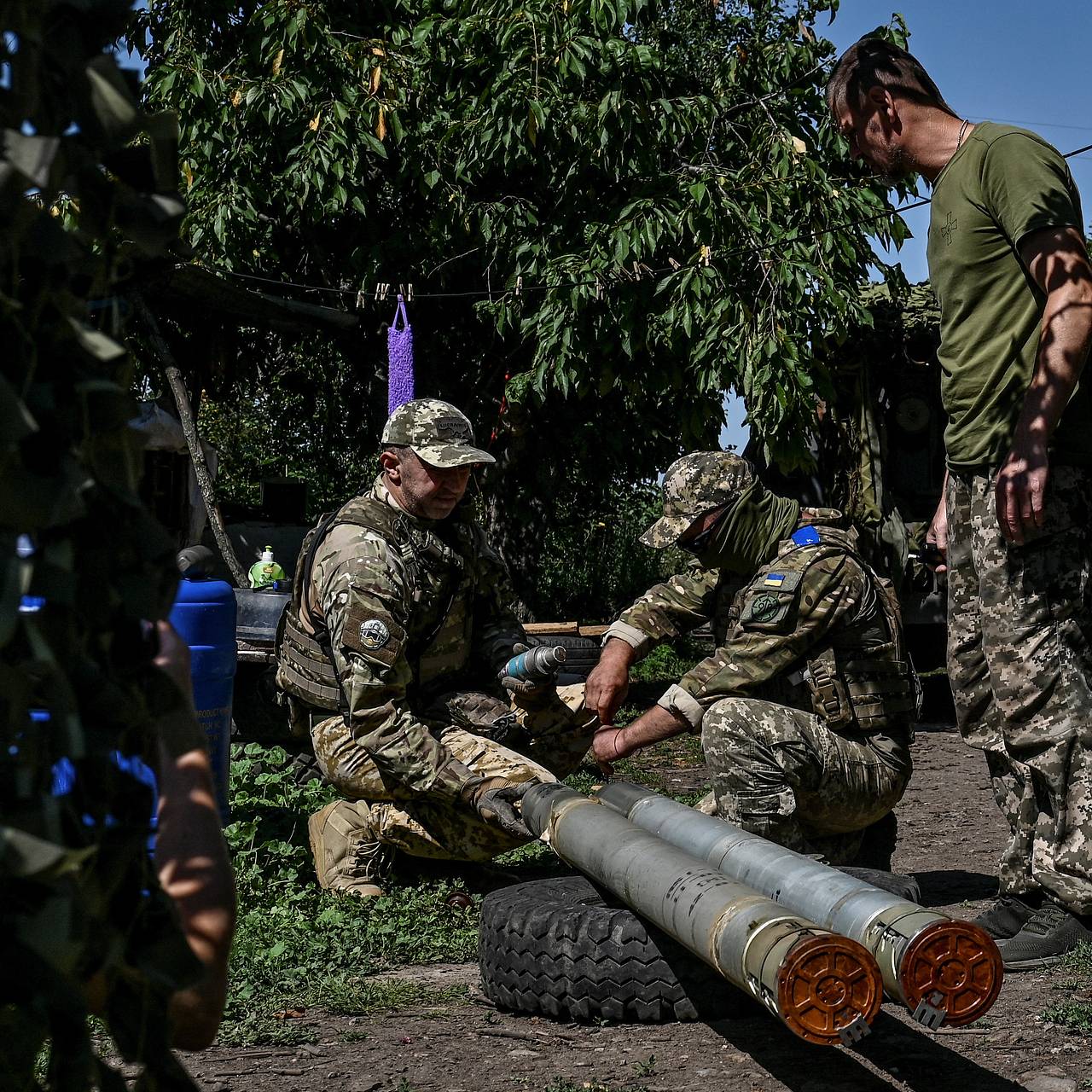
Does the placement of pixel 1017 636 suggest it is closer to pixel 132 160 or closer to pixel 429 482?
pixel 429 482

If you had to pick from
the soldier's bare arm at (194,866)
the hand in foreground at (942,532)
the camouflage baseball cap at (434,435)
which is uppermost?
the camouflage baseball cap at (434,435)

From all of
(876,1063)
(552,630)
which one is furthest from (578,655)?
(876,1063)

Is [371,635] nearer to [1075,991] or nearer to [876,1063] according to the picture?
[876,1063]

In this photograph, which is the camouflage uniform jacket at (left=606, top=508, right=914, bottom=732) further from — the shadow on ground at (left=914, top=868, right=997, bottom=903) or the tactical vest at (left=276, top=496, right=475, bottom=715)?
the tactical vest at (left=276, top=496, right=475, bottom=715)

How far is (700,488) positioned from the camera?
470cm

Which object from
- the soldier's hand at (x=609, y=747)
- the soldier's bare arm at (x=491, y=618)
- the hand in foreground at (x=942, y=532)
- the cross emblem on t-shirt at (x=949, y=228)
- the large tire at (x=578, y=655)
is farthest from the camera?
the large tire at (x=578, y=655)

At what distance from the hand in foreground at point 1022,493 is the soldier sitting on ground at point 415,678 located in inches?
68.9

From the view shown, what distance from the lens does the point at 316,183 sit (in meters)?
10.3

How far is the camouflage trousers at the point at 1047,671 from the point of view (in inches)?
141

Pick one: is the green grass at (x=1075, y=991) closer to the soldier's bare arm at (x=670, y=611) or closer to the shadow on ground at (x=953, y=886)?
the shadow on ground at (x=953, y=886)

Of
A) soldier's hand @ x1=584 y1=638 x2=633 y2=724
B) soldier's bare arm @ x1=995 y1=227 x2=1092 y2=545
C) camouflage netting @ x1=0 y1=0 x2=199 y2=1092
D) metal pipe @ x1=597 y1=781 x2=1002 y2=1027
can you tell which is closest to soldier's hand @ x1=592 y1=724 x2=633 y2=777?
soldier's hand @ x1=584 y1=638 x2=633 y2=724

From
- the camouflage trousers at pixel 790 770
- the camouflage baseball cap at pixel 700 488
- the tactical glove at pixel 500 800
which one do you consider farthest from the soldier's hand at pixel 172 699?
the camouflage baseball cap at pixel 700 488

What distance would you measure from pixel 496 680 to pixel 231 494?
47.7 ft

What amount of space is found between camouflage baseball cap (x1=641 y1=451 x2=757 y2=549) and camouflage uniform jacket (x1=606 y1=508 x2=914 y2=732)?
27 centimetres
